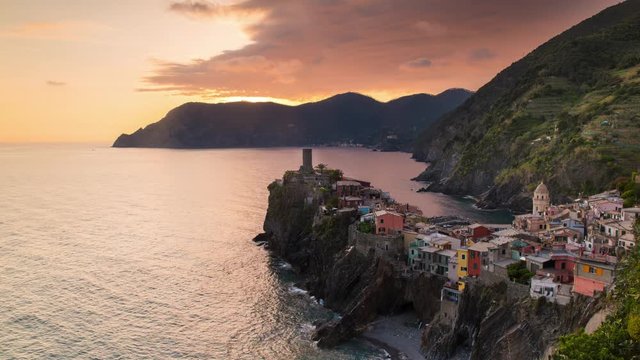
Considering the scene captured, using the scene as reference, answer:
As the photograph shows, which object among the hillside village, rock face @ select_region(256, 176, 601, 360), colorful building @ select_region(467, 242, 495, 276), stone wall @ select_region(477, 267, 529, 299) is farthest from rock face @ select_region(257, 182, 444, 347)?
stone wall @ select_region(477, 267, 529, 299)

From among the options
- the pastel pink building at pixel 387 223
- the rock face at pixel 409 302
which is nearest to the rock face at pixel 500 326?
the rock face at pixel 409 302

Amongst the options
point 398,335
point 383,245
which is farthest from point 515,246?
point 383,245

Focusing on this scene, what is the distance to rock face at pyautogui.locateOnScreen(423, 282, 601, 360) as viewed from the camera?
135 ft

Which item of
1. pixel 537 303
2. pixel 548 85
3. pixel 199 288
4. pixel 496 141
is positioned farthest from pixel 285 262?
pixel 548 85

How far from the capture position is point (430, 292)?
5809cm

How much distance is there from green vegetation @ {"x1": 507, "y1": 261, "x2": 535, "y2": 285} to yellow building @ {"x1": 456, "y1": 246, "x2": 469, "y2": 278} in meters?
6.36

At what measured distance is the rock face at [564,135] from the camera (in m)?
120

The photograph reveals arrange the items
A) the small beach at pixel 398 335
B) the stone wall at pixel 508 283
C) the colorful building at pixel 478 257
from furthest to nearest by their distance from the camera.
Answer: the colorful building at pixel 478 257
the small beach at pixel 398 335
the stone wall at pixel 508 283

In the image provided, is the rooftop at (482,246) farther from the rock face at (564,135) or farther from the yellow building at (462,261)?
the rock face at (564,135)

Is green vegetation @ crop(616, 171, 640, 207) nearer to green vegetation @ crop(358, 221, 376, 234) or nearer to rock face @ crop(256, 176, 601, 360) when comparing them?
green vegetation @ crop(358, 221, 376, 234)

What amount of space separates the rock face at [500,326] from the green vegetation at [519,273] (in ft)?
4.23

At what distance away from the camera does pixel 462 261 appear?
5541 cm

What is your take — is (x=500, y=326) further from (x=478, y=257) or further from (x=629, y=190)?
(x=629, y=190)

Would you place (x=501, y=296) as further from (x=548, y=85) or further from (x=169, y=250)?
(x=548, y=85)
